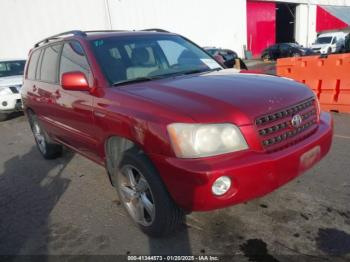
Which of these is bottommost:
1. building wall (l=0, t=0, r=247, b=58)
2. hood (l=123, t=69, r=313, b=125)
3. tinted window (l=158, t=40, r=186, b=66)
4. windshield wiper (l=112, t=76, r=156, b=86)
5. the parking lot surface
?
the parking lot surface

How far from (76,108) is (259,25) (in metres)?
31.7

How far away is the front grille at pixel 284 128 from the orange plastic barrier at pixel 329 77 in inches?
178

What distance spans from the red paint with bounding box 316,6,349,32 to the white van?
456 inches

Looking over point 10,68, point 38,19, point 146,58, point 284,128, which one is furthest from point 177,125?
point 38,19

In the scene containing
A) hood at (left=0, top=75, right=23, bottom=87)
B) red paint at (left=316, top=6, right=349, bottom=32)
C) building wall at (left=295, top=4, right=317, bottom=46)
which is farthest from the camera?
red paint at (left=316, top=6, right=349, bottom=32)

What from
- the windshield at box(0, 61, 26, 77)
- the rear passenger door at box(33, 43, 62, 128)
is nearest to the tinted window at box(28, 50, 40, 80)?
the rear passenger door at box(33, 43, 62, 128)

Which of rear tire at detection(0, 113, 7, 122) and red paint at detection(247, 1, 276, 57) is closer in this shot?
rear tire at detection(0, 113, 7, 122)

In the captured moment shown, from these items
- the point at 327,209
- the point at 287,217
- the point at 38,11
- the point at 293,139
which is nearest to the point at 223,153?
the point at 293,139

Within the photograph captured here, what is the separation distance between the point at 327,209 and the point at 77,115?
2712 millimetres

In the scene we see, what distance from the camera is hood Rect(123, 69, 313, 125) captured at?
98.3 inches

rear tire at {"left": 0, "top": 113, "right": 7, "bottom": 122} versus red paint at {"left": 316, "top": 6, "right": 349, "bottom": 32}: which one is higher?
red paint at {"left": 316, "top": 6, "right": 349, "bottom": 32}

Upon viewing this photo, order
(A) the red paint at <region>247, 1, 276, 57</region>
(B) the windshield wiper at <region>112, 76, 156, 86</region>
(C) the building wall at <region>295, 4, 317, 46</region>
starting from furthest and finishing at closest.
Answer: (C) the building wall at <region>295, 4, 317, 46</region>, (A) the red paint at <region>247, 1, 276, 57</region>, (B) the windshield wiper at <region>112, 76, 156, 86</region>

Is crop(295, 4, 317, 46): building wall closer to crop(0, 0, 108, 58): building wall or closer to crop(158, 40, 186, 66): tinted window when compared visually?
crop(0, 0, 108, 58): building wall

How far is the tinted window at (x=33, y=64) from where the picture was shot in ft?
17.1
